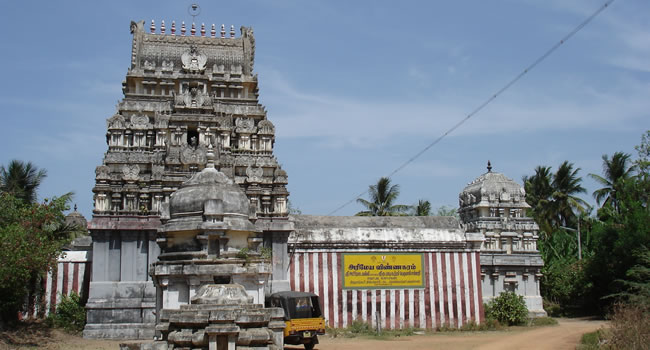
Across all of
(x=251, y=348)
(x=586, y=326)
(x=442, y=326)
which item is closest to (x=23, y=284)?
(x=251, y=348)

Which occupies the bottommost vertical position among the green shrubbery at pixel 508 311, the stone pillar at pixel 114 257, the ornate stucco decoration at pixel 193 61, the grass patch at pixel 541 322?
the grass patch at pixel 541 322

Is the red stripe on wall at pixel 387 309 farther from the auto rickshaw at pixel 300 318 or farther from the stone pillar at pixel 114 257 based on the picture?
the stone pillar at pixel 114 257

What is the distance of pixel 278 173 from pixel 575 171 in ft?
98.8

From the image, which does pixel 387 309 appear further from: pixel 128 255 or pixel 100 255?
pixel 100 255

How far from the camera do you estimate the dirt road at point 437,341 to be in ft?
63.4

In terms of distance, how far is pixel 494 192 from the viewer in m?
29.5

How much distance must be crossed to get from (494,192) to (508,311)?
5984mm

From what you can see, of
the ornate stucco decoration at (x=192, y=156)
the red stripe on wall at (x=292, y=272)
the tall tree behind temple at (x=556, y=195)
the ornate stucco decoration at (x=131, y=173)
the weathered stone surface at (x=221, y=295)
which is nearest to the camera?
the weathered stone surface at (x=221, y=295)

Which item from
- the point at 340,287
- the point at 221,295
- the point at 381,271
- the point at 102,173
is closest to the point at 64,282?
the point at 102,173

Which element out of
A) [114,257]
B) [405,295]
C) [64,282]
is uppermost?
[114,257]

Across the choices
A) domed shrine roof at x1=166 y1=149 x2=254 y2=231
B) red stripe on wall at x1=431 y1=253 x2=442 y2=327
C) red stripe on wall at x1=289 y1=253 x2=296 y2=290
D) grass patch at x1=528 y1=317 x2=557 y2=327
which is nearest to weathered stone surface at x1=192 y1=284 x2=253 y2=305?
domed shrine roof at x1=166 y1=149 x2=254 y2=231

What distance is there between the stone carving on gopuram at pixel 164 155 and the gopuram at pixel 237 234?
5cm

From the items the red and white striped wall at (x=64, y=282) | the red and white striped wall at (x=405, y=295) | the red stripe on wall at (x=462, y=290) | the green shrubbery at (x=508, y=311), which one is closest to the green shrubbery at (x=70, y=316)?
the red and white striped wall at (x=64, y=282)

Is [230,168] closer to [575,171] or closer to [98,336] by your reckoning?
[98,336]
